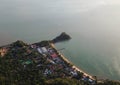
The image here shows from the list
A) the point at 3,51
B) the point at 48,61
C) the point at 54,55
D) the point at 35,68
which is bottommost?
the point at 35,68

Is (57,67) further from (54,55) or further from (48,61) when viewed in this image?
(54,55)

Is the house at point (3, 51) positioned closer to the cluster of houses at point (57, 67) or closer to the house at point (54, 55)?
the cluster of houses at point (57, 67)

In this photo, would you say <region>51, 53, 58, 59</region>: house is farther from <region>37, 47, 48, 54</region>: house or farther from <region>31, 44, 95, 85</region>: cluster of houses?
<region>37, 47, 48, 54</region>: house

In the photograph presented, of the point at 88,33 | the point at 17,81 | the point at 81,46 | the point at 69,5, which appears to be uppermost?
the point at 69,5

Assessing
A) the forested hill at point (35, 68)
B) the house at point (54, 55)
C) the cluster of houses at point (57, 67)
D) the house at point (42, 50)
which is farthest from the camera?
the house at point (42, 50)

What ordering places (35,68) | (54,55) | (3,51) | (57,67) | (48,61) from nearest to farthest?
(35,68) < (57,67) < (48,61) < (54,55) < (3,51)

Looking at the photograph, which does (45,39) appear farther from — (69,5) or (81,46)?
(69,5)

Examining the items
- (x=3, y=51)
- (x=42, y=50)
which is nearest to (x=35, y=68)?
(x=42, y=50)

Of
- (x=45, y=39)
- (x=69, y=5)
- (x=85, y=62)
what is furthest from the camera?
(x=69, y=5)

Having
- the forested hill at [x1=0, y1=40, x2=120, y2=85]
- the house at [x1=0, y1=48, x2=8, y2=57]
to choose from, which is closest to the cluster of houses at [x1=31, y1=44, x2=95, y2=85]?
A: the forested hill at [x1=0, y1=40, x2=120, y2=85]

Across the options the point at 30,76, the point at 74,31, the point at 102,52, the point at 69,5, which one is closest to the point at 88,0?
the point at 69,5

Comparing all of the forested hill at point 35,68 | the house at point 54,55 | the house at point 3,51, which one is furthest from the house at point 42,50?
the house at point 3,51
